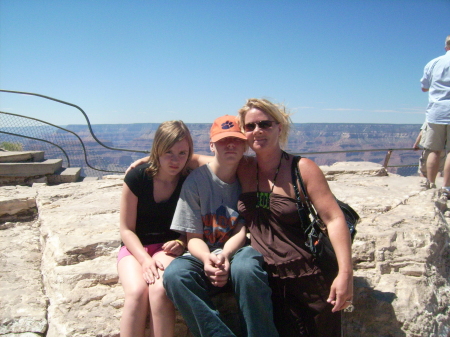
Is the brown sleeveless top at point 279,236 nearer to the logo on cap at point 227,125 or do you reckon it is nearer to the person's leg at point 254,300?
the person's leg at point 254,300

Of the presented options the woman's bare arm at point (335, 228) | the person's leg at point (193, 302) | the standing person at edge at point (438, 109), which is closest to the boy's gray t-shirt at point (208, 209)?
the person's leg at point (193, 302)

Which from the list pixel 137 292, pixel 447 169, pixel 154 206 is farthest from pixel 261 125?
pixel 447 169

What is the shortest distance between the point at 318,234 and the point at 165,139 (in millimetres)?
1052

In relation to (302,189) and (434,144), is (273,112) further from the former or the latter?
(434,144)

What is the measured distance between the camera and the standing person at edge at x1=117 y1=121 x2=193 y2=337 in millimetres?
2045

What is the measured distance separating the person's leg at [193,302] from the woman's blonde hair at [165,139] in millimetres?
738

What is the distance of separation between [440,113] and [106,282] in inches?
162

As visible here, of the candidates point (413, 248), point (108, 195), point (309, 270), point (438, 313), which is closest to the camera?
point (309, 270)

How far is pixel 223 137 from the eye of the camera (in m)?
2.06

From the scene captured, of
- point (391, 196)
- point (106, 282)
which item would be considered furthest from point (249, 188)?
point (391, 196)

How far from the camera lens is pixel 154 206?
2.26 m

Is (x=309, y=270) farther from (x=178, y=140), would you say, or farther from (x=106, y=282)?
(x=106, y=282)

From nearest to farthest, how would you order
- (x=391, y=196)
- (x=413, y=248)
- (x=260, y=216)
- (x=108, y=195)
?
1. (x=260, y=216)
2. (x=413, y=248)
3. (x=391, y=196)
4. (x=108, y=195)

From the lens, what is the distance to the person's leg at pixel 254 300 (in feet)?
5.53
